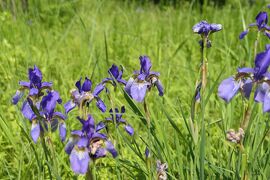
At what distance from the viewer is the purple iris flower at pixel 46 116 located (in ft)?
4.58

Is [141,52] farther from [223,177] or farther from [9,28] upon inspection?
[223,177]

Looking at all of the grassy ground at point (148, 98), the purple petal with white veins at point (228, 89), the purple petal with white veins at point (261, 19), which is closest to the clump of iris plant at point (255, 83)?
A: the purple petal with white veins at point (228, 89)

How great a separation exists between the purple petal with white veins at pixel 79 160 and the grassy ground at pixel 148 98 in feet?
1.08

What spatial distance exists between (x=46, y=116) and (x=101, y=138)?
23cm

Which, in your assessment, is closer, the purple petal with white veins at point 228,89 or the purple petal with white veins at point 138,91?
the purple petal with white veins at point 228,89

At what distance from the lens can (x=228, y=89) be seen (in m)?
1.35

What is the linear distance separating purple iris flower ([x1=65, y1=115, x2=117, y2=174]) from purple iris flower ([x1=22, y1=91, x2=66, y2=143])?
0.50 feet

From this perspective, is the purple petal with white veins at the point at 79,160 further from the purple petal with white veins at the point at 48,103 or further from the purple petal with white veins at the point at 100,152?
the purple petal with white veins at the point at 48,103

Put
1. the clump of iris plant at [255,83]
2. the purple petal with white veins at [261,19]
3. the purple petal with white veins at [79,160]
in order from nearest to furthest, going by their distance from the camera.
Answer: the purple petal with white veins at [79,160], the clump of iris plant at [255,83], the purple petal with white veins at [261,19]

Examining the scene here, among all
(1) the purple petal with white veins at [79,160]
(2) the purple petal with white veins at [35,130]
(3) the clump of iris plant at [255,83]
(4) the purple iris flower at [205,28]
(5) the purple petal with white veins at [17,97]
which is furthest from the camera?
(4) the purple iris flower at [205,28]

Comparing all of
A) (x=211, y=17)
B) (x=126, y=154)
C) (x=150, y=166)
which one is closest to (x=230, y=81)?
(x=150, y=166)

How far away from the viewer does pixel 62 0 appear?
608cm

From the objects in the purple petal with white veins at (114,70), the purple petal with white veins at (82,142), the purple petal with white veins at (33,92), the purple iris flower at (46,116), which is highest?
the purple petal with white veins at (114,70)

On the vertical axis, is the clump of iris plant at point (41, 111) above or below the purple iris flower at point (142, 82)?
below
